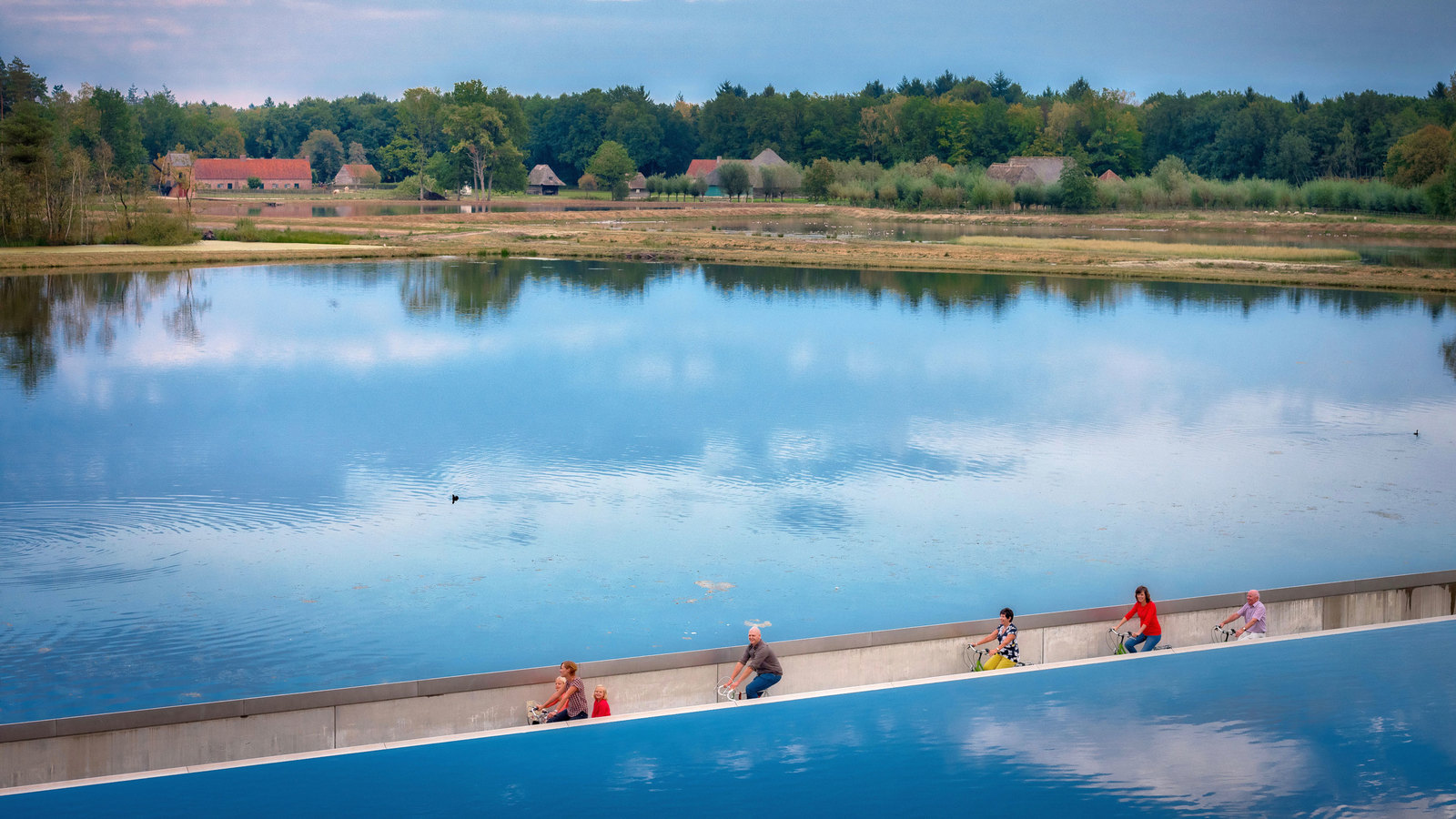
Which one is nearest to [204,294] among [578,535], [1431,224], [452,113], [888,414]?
[888,414]

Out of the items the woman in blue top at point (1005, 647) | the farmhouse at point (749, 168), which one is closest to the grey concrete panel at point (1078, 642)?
the woman in blue top at point (1005, 647)

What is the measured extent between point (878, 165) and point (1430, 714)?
430 feet

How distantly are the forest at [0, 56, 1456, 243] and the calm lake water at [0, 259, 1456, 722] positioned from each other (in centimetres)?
3521

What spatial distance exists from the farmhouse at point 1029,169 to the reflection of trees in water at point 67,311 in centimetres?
9121

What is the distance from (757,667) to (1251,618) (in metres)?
6.40

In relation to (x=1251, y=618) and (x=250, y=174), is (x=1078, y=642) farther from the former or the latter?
(x=250, y=174)

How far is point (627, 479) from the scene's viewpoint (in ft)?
77.8

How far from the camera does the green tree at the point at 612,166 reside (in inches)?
5433

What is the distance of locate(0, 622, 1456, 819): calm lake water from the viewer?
420 inches

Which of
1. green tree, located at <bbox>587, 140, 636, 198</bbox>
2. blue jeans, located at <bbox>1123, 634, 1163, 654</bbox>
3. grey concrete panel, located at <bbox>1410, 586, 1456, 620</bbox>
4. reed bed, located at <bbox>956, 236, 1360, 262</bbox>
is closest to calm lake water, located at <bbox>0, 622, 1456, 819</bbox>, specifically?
blue jeans, located at <bbox>1123, 634, 1163, 654</bbox>

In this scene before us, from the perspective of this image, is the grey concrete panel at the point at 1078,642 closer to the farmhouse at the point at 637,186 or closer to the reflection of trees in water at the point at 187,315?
the reflection of trees in water at the point at 187,315

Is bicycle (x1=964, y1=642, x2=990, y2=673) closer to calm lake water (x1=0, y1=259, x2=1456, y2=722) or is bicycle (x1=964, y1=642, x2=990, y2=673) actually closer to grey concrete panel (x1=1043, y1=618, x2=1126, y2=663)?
grey concrete panel (x1=1043, y1=618, x2=1126, y2=663)

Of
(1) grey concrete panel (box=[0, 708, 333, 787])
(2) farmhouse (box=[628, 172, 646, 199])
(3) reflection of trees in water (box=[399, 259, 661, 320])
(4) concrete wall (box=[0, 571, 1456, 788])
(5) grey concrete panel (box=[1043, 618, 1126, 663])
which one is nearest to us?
(1) grey concrete panel (box=[0, 708, 333, 787])

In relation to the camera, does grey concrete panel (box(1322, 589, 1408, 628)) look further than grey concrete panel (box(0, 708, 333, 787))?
Yes
